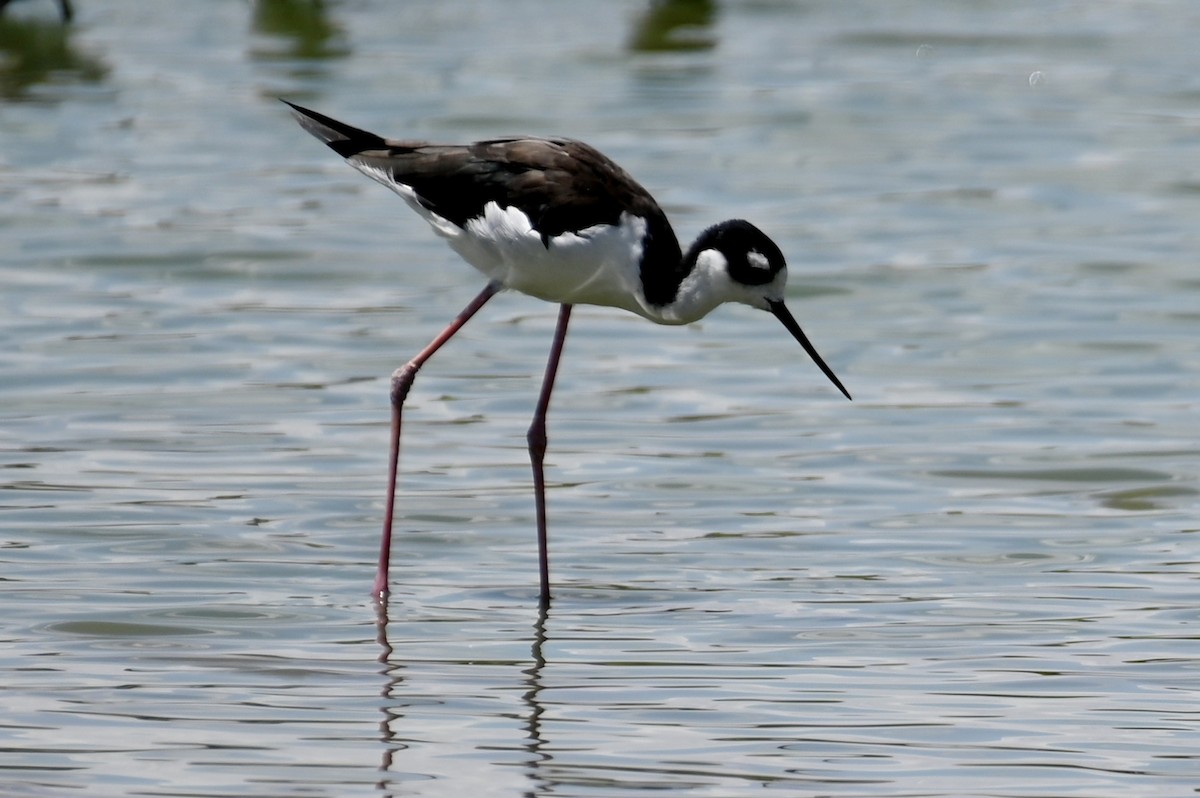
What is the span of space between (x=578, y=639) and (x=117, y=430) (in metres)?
3.28

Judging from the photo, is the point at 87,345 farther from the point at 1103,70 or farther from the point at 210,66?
the point at 1103,70

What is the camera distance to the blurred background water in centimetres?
600

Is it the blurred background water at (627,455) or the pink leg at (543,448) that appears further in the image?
the pink leg at (543,448)

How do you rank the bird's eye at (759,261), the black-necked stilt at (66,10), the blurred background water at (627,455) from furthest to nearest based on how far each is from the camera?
the black-necked stilt at (66,10) < the bird's eye at (759,261) < the blurred background water at (627,455)

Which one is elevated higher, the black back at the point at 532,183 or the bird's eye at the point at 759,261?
the black back at the point at 532,183

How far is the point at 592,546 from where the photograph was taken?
8.09 m

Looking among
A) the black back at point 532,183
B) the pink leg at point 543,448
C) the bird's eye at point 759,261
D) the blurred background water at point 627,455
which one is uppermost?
the black back at point 532,183

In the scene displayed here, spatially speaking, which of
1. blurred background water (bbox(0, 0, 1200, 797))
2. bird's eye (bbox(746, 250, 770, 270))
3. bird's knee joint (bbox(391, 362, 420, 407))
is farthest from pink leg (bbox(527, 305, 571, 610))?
bird's eye (bbox(746, 250, 770, 270))

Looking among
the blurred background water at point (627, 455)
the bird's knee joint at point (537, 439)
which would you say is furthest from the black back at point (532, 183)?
the blurred background water at point (627, 455)


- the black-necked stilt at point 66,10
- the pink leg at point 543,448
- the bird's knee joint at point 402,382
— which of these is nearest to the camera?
the pink leg at point 543,448

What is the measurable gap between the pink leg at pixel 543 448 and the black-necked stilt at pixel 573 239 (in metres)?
0.01

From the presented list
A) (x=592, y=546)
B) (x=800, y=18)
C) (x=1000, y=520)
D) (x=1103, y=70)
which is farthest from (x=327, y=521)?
(x=800, y=18)

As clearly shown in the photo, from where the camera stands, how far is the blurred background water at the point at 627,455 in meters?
6.00

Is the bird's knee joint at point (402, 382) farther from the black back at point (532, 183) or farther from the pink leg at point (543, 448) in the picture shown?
the black back at point (532, 183)
